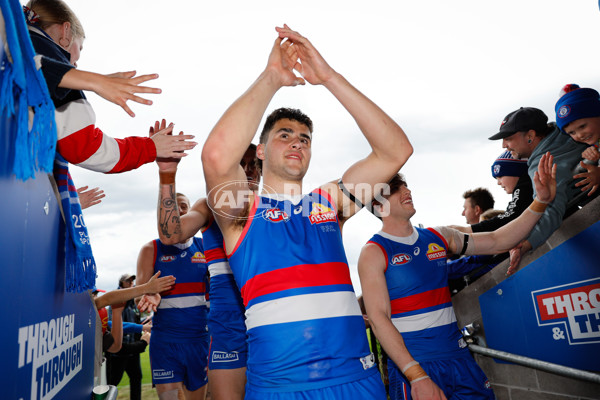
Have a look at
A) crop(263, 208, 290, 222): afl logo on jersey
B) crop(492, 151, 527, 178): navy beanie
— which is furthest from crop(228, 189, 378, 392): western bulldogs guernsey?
crop(492, 151, 527, 178): navy beanie

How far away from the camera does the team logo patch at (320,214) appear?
2.06m

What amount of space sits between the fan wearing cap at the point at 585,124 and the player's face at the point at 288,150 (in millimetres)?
2129

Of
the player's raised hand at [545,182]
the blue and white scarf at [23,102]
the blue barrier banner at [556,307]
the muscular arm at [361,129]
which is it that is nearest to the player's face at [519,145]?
the player's raised hand at [545,182]

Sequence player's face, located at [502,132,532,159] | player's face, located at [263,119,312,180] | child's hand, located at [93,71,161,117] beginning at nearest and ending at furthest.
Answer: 1. child's hand, located at [93,71,161,117]
2. player's face, located at [263,119,312,180]
3. player's face, located at [502,132,532,159]

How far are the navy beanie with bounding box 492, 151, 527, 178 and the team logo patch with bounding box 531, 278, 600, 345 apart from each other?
134cm

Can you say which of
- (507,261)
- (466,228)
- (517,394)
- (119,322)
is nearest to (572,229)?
(507,261)

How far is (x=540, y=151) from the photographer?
3631 millimetres

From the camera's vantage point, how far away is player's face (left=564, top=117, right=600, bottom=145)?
318 cm

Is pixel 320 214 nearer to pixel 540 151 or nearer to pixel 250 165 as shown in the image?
pixel 250 165

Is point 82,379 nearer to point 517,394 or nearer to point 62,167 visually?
point 62,167

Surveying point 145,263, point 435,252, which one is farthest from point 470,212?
point 145,263

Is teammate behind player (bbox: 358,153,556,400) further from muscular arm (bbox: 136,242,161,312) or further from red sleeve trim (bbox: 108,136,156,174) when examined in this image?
muscular arm (bbox: 136,242,161,312)

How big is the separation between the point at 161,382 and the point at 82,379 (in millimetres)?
2270

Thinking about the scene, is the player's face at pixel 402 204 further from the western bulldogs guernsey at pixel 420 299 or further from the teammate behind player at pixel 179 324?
the teammate behind player at pixel 179 324
